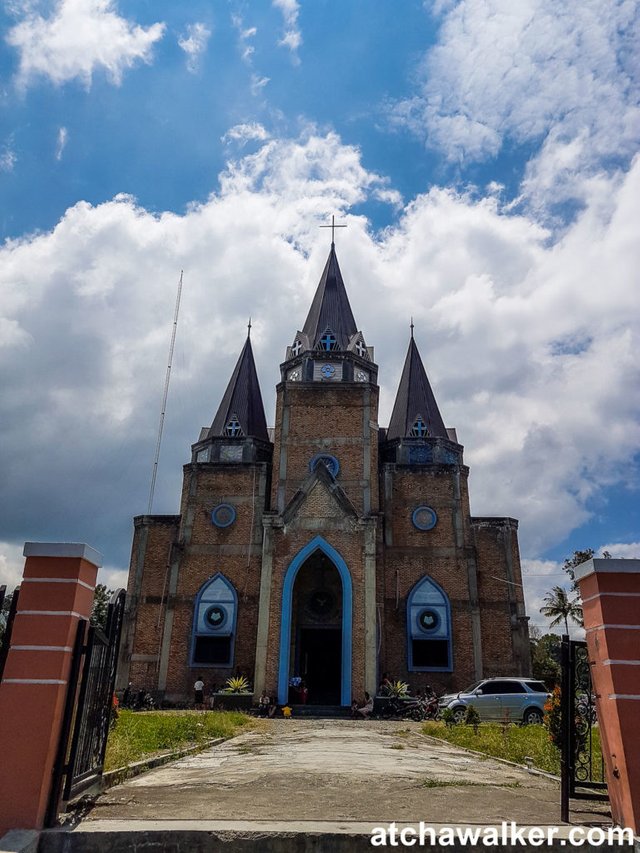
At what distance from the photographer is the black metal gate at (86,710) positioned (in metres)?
5.39

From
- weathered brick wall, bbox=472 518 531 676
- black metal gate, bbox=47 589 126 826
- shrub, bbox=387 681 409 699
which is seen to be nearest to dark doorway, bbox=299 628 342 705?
shrub, bbox=387 681 409 699

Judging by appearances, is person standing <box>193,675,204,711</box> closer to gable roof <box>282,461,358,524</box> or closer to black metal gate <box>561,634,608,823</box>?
gable roof <box>282,461,358,524</box>

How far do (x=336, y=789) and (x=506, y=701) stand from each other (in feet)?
45.7

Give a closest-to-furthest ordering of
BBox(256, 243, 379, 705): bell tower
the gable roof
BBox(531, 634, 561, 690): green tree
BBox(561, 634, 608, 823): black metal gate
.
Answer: BBox(561, 634, 608, 823): black metal gate < BBox(256, 243, 379, 705): bell tower < the gable roof < BBox(531, 634, 561, 690): green tree

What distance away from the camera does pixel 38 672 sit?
546cm

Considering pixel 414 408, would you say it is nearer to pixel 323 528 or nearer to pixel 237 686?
pixel 323 528

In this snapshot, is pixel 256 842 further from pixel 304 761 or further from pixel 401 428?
pixel 401 428

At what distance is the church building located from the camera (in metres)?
24.4

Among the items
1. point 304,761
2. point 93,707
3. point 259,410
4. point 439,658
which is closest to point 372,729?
point 304,761

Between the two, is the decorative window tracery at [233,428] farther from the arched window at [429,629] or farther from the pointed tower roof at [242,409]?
the arched window at [429,629]

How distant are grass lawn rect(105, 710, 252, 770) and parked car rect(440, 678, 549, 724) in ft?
21.1

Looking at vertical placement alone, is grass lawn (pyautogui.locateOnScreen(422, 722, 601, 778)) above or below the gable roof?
below

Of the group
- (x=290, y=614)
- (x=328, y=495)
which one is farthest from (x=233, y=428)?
(x=290, y=614)

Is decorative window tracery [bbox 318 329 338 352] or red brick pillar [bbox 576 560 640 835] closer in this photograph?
red brick pillar [bbox 576 560 640 835]
